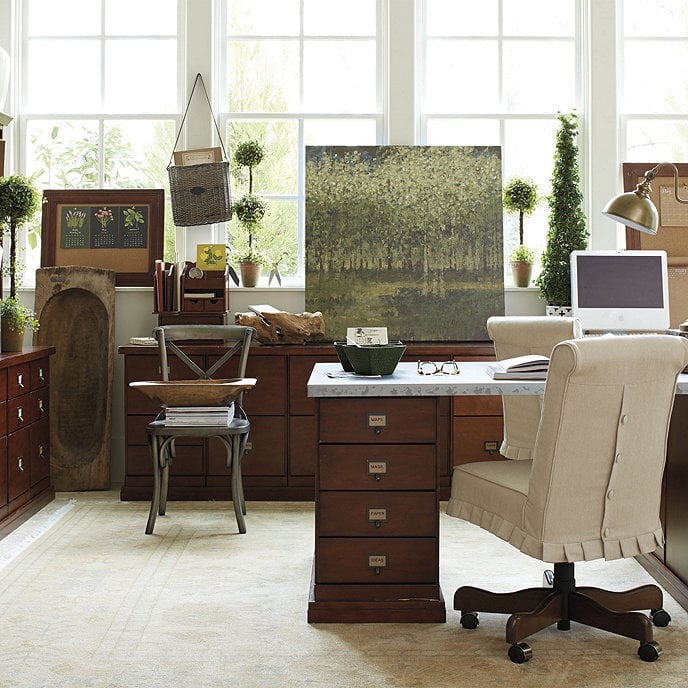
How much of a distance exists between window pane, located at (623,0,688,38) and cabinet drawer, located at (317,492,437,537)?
3887 mm

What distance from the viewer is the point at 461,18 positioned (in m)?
5.61

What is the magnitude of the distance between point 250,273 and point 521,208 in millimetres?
1699

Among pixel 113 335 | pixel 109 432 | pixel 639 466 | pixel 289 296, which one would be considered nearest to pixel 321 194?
pixel 289 296

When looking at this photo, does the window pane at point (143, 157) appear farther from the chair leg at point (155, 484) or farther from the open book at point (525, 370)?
the open book at point (525, 370)

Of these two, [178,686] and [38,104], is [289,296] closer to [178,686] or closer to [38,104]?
[38,104]

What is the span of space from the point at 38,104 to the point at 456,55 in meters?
2.67

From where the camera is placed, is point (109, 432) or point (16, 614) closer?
point (16, 614)

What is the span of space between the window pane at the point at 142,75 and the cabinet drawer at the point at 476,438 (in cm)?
277

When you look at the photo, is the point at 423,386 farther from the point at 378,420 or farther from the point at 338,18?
the point at 338,18

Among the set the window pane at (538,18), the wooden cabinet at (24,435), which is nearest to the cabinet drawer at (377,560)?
the wooden cabinet at (24,435)

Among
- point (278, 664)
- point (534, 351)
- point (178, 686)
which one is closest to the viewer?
point (178, 686)

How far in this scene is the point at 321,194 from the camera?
5.36 meters

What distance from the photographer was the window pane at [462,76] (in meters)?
5.60

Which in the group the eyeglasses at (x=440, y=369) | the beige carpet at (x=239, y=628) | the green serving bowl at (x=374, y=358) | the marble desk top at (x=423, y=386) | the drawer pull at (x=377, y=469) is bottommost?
the beige carpet at (x=239, y=628)
